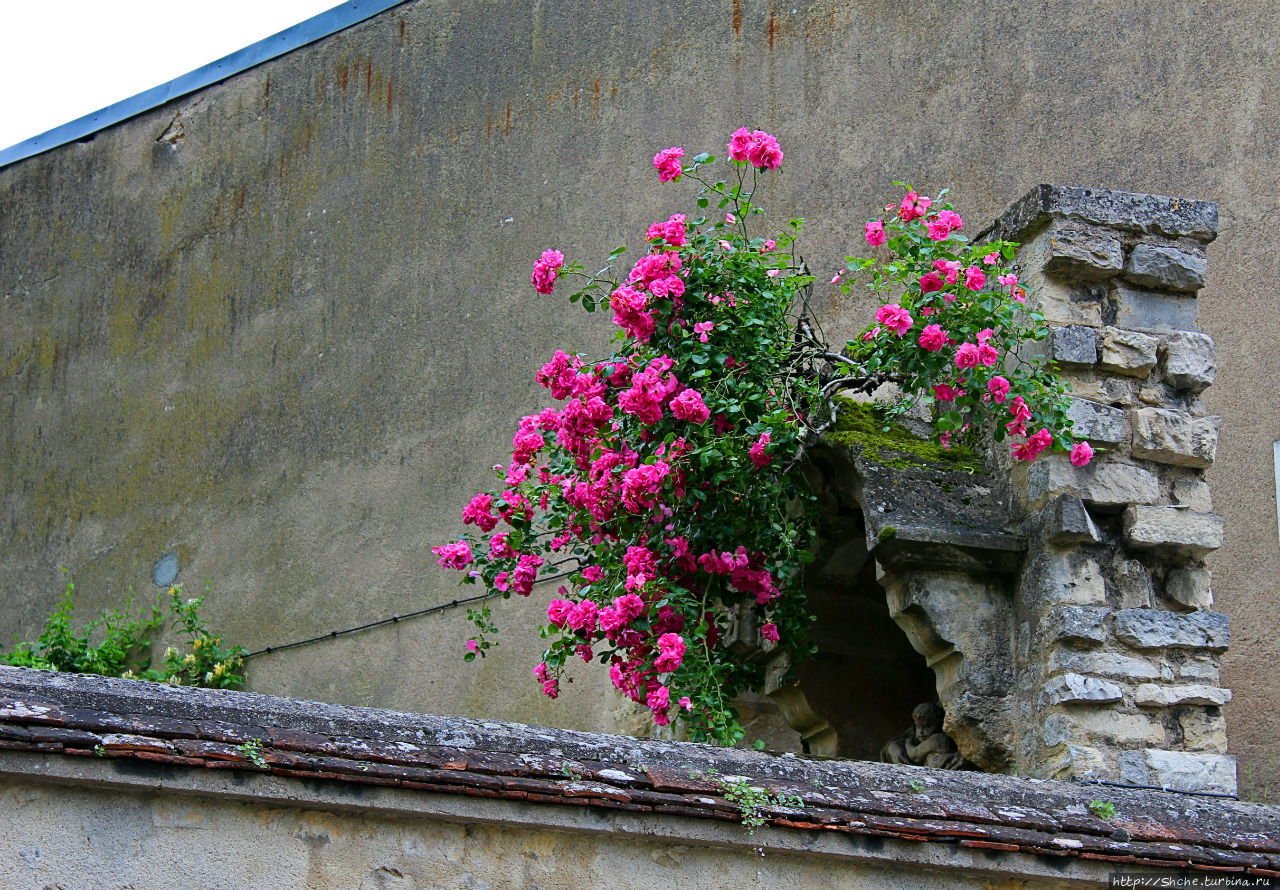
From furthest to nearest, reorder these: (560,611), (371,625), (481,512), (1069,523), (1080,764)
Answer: (371,625), (481,512), (560,611), (1069,523), (1080,764)

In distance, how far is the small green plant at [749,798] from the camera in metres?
3.19

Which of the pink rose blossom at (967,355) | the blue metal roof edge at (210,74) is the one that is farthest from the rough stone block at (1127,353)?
the blue metal roof edge at (210,74)

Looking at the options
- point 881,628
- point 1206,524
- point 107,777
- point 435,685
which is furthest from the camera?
point 435,685

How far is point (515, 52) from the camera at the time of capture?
343 inches

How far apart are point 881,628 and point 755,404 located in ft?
3.92

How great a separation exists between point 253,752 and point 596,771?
688 millimetres

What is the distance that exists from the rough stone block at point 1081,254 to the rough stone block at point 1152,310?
10 cm

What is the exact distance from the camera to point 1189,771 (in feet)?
14.1

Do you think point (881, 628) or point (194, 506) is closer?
point (881, 628)

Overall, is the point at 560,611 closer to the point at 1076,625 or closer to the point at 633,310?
the point at 633,310

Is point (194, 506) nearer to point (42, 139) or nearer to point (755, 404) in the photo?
point (42, 139)

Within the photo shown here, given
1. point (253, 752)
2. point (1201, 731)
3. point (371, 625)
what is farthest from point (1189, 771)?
point (371, 625)

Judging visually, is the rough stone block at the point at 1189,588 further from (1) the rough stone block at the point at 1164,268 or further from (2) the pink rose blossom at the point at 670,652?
(2) the pink rose blossom at the point at 670,652

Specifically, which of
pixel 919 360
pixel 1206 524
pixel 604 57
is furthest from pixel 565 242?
pixel 1206 524
